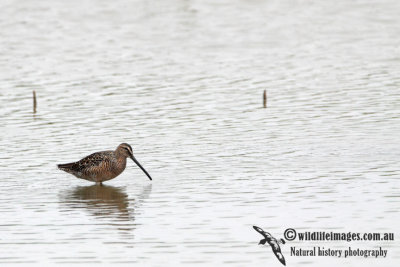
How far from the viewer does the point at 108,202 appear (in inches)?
630

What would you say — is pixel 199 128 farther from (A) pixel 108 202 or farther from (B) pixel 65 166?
(A) pixel 108 202

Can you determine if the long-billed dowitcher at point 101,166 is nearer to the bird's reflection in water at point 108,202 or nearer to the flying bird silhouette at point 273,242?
the bird's reflection in water at point 108,202

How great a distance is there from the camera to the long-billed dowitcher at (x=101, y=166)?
1709cm

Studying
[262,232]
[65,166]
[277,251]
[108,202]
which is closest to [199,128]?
[65,166]

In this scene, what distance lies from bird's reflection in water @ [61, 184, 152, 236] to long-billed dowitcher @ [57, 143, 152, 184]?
22 cm

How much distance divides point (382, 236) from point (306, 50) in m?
20.3

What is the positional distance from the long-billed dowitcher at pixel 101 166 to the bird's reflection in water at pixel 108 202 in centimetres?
22

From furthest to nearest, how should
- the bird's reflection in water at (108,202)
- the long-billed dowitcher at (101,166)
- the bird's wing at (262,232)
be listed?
the long-billed dowitcher at (101,166), the bird's reflection in water at (108,202), the bird's wing at (262,232)

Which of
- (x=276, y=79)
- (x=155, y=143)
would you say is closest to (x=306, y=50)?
(x=276, y=79)

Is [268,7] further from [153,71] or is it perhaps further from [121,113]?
[121,113]

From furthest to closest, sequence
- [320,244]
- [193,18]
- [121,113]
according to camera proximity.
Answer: [193,18]
[121,113]
[320,244]

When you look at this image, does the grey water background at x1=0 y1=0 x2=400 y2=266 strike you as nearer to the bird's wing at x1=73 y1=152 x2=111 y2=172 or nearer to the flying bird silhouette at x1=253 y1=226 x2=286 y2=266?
the flying bird silhouette at x1=253 y1=226 x2=286 y2=266

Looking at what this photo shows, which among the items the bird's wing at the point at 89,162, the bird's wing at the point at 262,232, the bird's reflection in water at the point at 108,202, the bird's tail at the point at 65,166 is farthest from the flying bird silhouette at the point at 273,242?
the bird's tail at the point at 65,166

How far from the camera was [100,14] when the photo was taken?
40875mm
